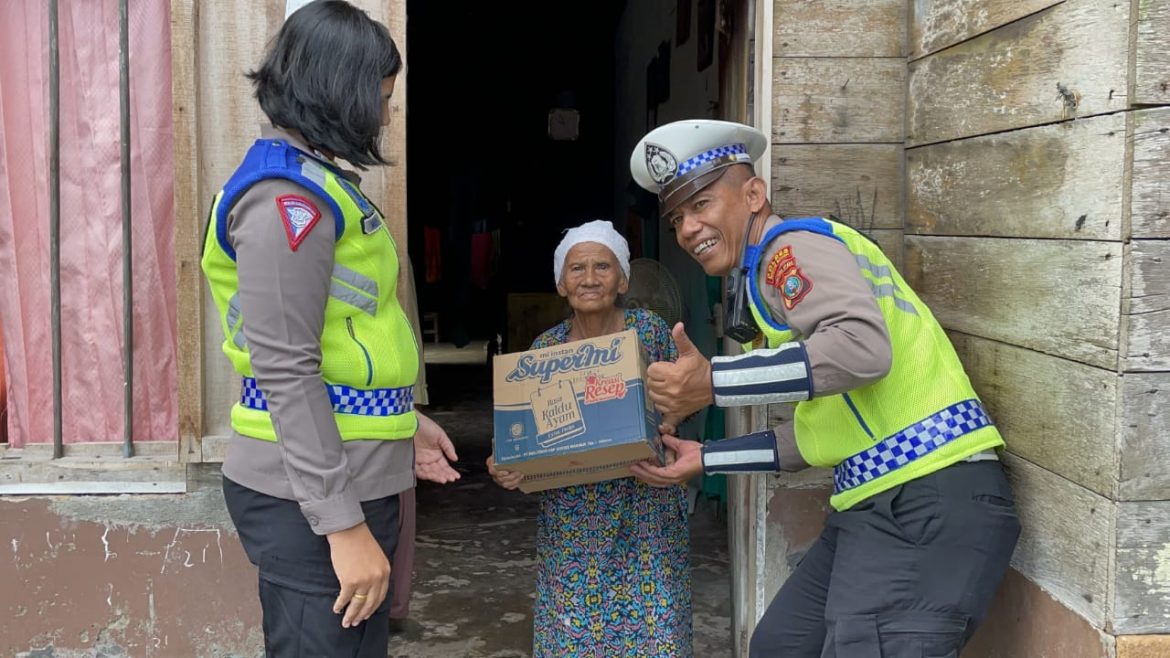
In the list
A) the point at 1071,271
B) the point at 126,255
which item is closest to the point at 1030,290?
the point at 1071,271

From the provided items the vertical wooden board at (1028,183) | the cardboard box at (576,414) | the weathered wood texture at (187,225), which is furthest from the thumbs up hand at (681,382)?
the weathered wood texture at (187,225)

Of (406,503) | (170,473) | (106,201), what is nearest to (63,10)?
(106,201)

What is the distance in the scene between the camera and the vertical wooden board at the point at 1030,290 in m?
1.96

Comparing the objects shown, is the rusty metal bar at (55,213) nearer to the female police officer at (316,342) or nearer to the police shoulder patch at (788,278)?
the female police officer at (316,342)

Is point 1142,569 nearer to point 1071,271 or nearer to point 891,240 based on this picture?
point 1071,271

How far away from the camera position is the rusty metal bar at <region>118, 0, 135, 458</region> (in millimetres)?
3164

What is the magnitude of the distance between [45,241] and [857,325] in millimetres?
2581

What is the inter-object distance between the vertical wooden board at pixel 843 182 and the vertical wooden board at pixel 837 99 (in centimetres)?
3

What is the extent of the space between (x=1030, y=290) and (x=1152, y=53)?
0.57 meters

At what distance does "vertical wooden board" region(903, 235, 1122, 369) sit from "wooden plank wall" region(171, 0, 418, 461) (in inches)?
60.3

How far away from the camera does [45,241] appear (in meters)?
3.26

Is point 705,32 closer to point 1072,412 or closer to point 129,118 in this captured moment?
point 129,118

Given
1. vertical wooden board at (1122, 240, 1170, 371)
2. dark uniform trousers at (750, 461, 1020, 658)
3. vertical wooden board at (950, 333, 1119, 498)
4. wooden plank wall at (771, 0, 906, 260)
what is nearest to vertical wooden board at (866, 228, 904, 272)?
wooden plank wall at (771, 0, 906, 260)

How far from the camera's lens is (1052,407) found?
2.16 m
